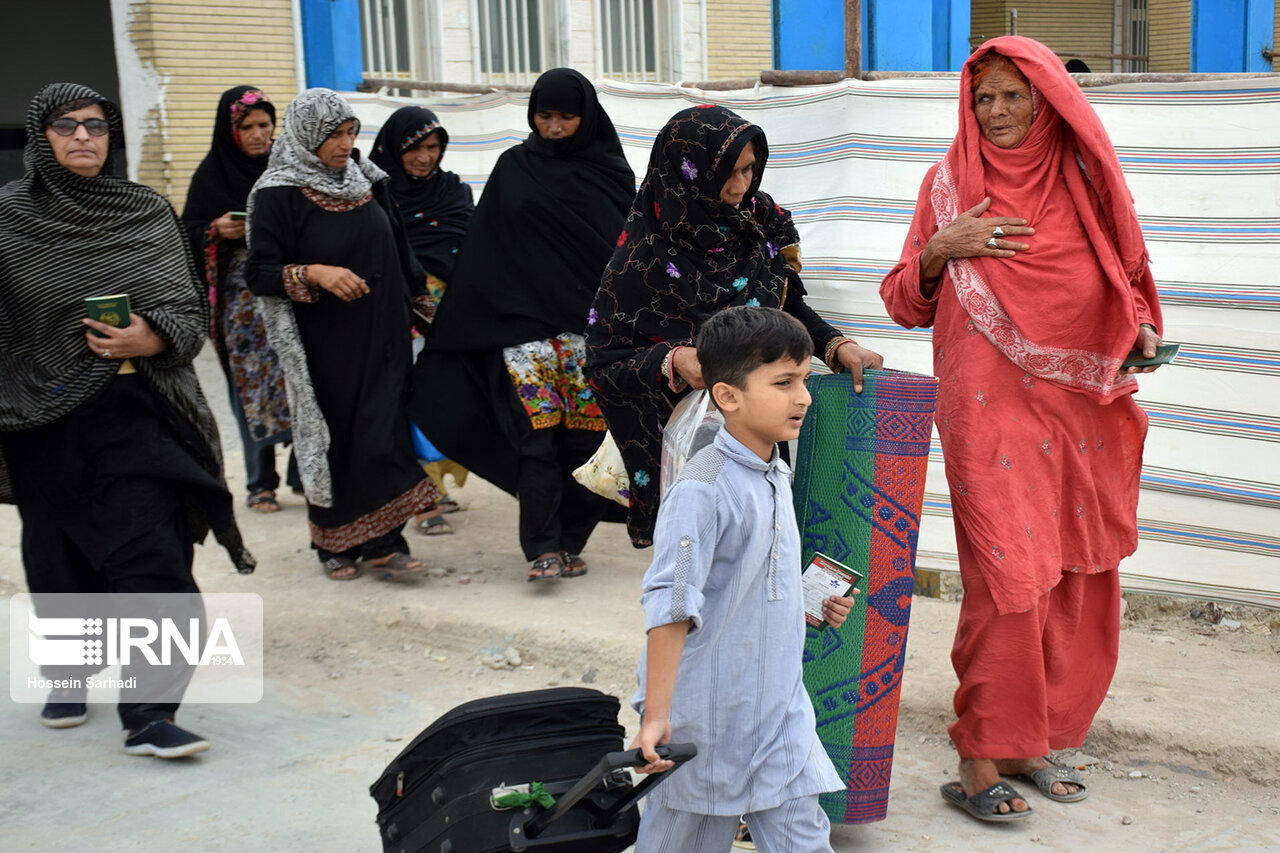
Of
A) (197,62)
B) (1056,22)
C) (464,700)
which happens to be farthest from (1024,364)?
(1056,22)

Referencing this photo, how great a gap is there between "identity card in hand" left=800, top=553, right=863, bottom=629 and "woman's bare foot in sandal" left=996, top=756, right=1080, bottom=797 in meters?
0.97

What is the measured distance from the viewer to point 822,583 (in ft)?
8.12

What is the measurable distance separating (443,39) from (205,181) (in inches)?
259

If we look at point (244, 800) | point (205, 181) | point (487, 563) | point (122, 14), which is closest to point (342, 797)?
point (244, 800)

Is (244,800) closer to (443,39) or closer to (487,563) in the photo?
(487,563)

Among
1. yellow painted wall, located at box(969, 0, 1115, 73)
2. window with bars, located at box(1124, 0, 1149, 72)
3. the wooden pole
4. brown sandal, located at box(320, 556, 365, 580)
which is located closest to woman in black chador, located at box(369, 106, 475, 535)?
brown sandal, located at box(320, 556, 365, 580)

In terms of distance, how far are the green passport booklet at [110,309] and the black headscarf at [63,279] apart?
0.27 feet

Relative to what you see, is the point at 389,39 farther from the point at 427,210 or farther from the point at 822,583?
the point at 822,583

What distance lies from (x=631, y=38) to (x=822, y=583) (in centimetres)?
1134

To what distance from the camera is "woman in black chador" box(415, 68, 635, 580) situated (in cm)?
475

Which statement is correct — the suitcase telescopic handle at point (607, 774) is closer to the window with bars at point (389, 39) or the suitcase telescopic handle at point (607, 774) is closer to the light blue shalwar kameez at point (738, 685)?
the light blue shalwar kameez at point (738, 685)

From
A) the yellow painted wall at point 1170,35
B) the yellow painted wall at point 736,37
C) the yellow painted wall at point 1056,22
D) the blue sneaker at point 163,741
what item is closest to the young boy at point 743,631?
the blue sneaker at point 163,741

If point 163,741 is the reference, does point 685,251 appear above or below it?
above

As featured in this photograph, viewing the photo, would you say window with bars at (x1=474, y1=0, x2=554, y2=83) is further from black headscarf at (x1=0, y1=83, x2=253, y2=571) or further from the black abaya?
black headscarf at (x1=0, y1=83, x2=253, y2=571)
